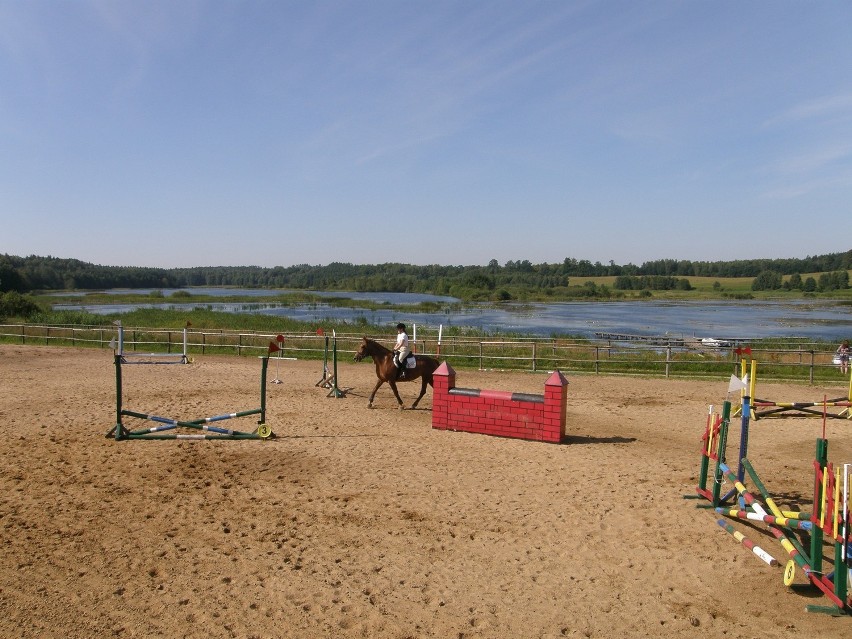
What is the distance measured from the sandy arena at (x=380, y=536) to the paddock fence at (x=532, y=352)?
932 cm

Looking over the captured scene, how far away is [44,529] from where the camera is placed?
622 cm

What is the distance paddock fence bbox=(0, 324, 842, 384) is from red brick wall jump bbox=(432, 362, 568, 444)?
823 centimetres

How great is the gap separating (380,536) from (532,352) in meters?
18.0

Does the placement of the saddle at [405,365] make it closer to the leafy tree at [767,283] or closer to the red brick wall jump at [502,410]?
the red brick wall jump at [502,410]

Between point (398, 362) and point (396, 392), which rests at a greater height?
point (398, 362)

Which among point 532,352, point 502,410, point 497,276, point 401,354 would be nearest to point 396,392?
point 401,354

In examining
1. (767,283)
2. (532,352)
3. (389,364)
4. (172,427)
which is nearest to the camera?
(172,427)

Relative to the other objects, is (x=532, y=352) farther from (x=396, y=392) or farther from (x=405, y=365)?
(x=405, y=365)

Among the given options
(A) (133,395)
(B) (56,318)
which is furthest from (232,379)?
(B) (56,318)

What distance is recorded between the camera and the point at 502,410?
34.8ft

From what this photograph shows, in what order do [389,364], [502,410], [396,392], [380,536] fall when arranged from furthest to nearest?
1. [396,392]
2. [389,364]
3. [502,410]
4. [380,536]

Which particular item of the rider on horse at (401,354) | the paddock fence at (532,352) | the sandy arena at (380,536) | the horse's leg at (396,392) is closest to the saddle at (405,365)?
the rider on horse at (401,354)

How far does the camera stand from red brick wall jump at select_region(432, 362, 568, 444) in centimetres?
1016

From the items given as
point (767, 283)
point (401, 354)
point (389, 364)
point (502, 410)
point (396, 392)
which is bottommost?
point (396, 392)
